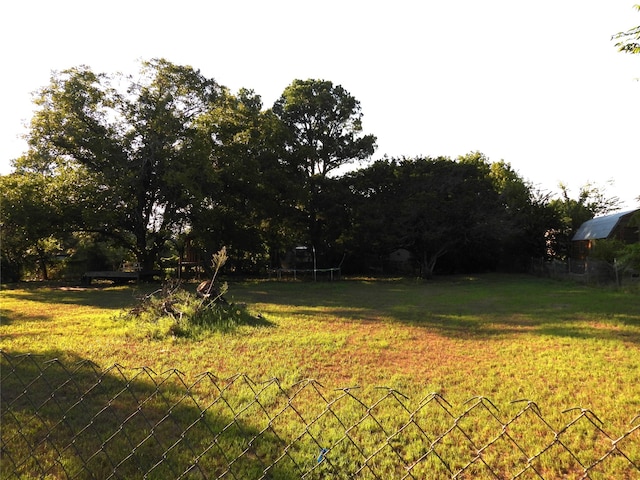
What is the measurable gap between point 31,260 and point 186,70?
43.0 feet

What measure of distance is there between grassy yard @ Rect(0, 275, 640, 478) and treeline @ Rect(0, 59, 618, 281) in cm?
852

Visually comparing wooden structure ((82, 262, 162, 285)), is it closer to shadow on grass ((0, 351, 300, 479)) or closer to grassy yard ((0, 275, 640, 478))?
grassy yard ((0, 275, 640, 478))

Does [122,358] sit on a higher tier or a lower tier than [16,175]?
lower

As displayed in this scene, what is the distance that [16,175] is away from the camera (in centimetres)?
2044

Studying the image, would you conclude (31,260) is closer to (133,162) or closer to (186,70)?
(133,162)

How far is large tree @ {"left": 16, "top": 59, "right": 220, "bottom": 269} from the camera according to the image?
19422 mm

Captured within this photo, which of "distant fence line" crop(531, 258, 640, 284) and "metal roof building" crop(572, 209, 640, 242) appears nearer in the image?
"distant fence line" crop(531, 258, 640, 284)

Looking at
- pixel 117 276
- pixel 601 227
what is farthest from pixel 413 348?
pixel 601 227

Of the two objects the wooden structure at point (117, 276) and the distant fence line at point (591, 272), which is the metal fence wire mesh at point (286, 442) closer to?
the distant fence line at point (591, 272)

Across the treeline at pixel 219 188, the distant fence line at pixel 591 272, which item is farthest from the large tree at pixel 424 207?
the distant fence line at pixel 591 272

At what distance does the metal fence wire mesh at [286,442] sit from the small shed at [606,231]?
24.3 meters

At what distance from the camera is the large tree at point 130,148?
1942 centimetres

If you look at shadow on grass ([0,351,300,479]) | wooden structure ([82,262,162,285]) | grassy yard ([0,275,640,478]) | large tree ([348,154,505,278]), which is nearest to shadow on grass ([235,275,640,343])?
grassy yard ([0,275,640,478])

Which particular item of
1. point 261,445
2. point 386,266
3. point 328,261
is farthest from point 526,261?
point 261,445
